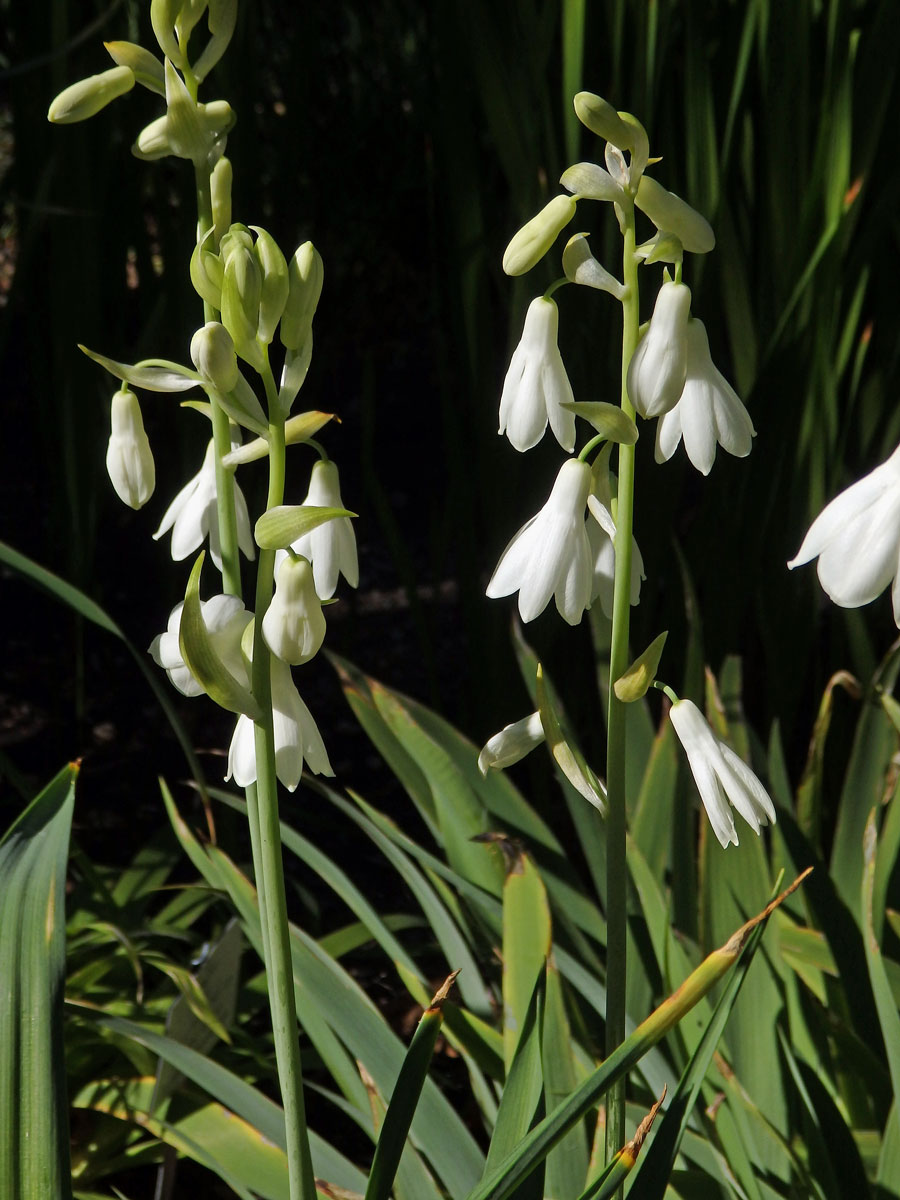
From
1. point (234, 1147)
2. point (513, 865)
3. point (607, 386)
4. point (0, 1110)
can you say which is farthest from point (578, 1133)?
point (607, 386)

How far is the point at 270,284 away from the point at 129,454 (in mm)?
185

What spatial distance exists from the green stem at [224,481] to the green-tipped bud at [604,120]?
22cm

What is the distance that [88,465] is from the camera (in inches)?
59.0

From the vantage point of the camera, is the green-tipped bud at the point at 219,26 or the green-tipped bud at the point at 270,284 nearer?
the green-tipped bud at the point at 270,284

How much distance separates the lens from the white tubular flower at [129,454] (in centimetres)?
71

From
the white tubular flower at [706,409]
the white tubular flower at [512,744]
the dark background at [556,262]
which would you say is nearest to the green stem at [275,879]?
the white tubular flower at [512,744]

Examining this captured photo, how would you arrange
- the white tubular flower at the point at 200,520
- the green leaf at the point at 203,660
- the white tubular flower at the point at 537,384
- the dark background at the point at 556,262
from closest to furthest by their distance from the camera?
the green leaf at the point at 203,660 → the white tubular flower at the point at 537,384 → the white tubular flower at the point at 200,520 → the dark background at the point at 556,262

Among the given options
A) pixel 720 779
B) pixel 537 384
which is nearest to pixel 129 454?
pixel 537 384

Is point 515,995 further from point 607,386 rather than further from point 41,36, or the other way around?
point 41,36

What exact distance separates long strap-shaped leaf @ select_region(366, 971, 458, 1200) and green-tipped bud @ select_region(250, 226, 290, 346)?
368mm

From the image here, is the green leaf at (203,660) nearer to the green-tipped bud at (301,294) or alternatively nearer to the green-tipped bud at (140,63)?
the green-tipped bud at (301,294)

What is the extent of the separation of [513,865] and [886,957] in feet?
1.76

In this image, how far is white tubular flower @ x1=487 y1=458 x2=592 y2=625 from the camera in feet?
2.04

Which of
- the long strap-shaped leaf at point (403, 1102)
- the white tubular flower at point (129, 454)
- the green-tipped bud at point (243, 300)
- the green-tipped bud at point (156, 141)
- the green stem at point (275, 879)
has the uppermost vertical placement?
the green-tipped bud at point (156, 141)
